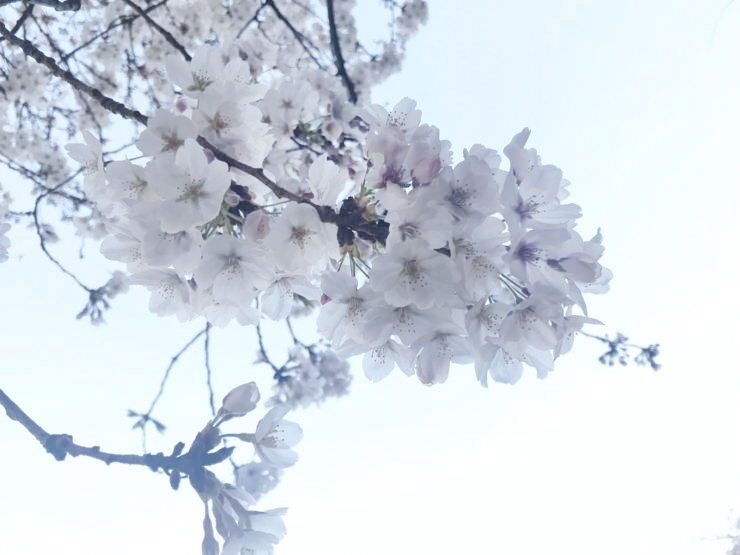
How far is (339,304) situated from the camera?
1446 mm

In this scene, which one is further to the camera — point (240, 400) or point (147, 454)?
point (240, 400)

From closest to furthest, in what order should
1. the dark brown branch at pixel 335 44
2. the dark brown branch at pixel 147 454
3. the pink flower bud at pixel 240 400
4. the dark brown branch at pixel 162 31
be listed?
1. the dark brown branch at pixel 147 454
2. the pink flower bud at pixel 240 400
3. the dark brown branch at pixel 162 31
4. the dark brown branch at pixel 335 44

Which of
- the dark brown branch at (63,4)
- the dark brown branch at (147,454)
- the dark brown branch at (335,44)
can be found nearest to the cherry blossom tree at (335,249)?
the dark brown branch at (147,454)

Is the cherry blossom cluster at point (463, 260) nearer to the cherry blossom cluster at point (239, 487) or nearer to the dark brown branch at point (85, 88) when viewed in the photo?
the cherry blossom cluster at point (239, 487)

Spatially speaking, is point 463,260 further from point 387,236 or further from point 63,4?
point 63,4

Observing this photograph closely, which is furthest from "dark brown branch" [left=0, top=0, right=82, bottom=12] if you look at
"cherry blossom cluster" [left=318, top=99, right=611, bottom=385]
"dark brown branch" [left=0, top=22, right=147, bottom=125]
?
"cherry blossom cluster" [left=318, top=99, right=611, bottom=385]

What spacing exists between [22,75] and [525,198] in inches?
206

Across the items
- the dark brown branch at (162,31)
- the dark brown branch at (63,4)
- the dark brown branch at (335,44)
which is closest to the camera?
the dark brown branch at (63,4)

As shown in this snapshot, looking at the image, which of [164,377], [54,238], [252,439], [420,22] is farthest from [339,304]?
[54,238]

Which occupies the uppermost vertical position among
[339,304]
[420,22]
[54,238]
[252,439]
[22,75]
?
[420,22]

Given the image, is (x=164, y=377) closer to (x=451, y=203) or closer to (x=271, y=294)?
(x=271, y=294)

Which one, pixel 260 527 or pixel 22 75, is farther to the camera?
pixel 22 75

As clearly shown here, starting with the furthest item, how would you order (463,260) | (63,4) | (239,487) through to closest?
(63,4) < (239,487) < (463,260)

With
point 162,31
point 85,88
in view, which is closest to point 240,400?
point 85,88
